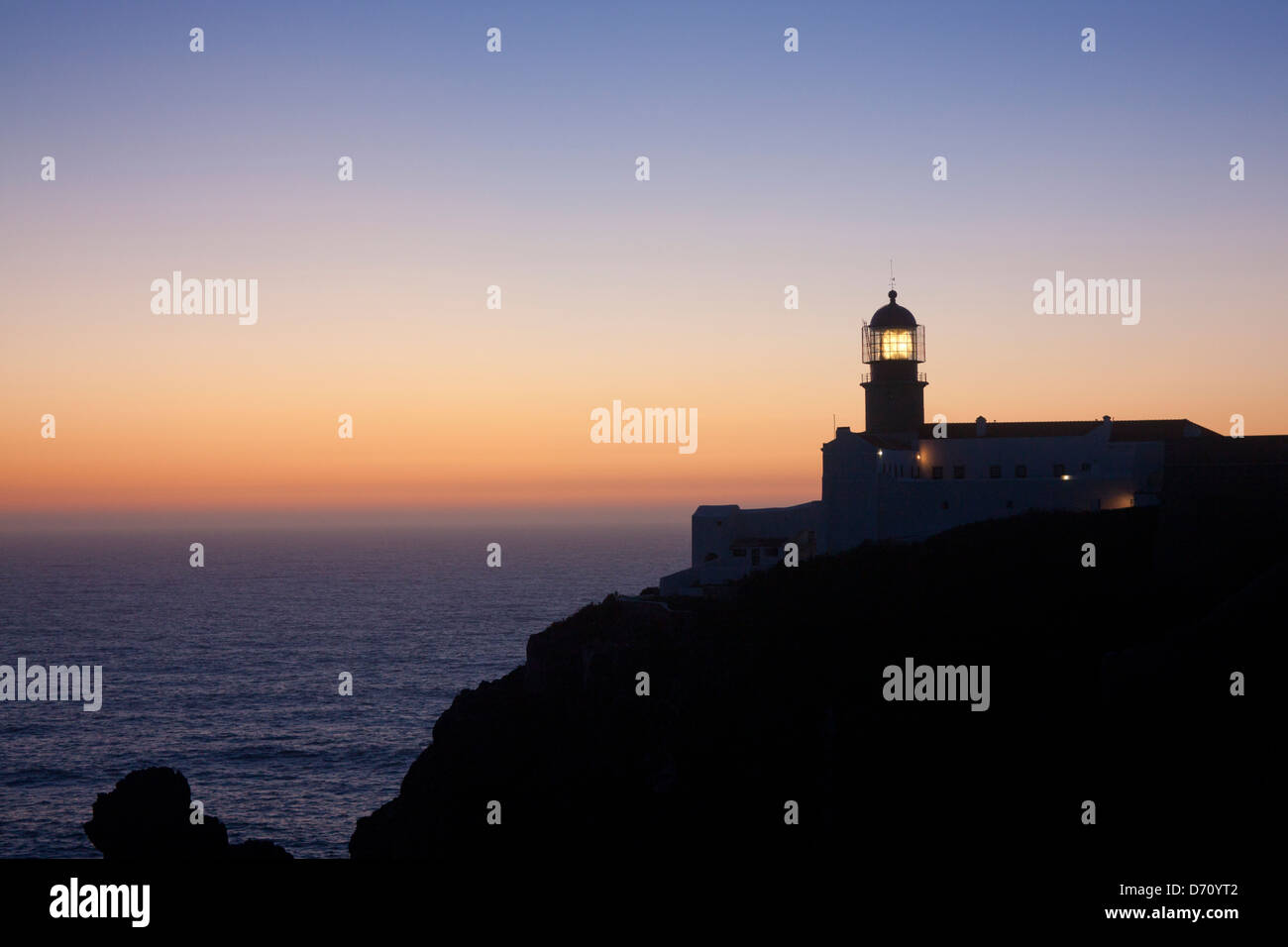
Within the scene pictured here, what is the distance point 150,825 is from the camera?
1359 inches

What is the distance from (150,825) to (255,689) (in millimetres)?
45571

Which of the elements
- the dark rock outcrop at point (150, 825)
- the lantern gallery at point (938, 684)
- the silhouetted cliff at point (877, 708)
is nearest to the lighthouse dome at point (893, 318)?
the silhouetted cliff at point (877, 708)

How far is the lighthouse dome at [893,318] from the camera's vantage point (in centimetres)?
5391

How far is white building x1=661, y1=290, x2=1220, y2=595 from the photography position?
148ft

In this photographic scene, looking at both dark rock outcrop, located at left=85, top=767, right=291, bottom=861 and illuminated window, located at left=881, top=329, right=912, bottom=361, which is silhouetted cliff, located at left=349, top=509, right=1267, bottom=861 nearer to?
dark rock outcrop, located at left=85, top=767, right=291, bottom=861

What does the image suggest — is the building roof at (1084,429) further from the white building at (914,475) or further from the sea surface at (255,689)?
the sea surface at (255,689)

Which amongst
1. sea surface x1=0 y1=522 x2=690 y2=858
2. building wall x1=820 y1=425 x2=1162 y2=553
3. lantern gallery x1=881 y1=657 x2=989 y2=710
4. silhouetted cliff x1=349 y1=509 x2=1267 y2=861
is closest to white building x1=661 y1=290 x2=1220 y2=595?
building wall x1=820 y1=425 x2=1162 y2=553

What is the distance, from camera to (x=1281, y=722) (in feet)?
69.3

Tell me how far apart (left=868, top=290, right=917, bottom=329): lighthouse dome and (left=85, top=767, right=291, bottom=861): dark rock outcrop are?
38.0 meters

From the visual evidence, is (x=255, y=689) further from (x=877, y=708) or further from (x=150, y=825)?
(x=877, y=708)
